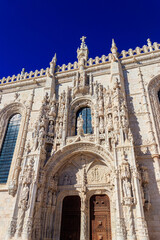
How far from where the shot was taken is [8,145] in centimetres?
1584

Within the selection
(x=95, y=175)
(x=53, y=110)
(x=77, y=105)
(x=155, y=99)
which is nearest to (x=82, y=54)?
(x=77, y=105)

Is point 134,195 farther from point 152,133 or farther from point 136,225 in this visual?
point 152,133

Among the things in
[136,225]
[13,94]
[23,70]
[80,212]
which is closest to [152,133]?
[136,225]

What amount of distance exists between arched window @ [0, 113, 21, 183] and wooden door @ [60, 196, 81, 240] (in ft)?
16.9

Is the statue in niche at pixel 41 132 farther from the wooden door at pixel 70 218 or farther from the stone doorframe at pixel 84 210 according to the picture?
the wooden door at pixel 70 218

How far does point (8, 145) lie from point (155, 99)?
480 inches

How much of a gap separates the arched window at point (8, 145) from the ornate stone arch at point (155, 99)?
36.1ft

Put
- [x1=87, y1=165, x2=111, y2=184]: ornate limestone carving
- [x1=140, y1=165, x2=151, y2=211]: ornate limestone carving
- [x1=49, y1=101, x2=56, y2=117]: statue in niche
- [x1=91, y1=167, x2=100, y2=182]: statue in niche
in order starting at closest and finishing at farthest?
[x1=140, y1=165, x2=151, y2=211]: ornate limestone carving
[x1=87, y1=165, x2=111, y2=184]: ornate limestone carving
[x1=91, y1=167, x2=100, y2=182]: statue in niche
[x1=49, y1=101, x2=56, y2=117]: statue in niche

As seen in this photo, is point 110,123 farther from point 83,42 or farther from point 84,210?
point 83,42

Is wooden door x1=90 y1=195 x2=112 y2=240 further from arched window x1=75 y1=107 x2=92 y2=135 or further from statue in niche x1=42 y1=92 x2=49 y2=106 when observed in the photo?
statue in niche x1=42 y1=92 x2=49 y2=106

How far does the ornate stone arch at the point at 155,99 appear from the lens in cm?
1287

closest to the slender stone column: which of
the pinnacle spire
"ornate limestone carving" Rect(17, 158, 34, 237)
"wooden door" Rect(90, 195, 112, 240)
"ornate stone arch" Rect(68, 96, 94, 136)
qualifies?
"wooden door" Rect(90, 195, 112, 240)

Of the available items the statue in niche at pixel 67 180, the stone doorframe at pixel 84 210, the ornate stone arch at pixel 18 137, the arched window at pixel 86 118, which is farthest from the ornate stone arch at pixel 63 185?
the ornate stone arch at pixel 18 137

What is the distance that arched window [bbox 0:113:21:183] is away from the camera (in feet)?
47.3
